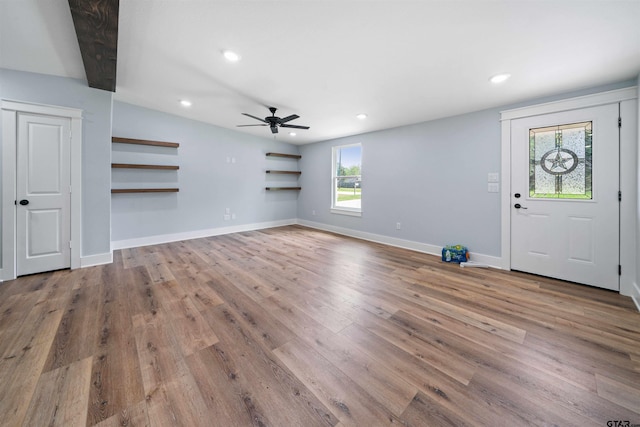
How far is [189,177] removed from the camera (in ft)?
16.5

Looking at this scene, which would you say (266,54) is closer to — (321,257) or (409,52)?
(409,52)

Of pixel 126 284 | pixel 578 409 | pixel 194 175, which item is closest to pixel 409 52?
pixel 578 409

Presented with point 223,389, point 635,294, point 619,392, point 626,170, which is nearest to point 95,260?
point 223,389

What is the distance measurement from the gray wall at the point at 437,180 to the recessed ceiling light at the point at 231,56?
329 centimetres

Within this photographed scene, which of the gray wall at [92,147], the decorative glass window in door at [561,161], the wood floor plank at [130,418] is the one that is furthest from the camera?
the gray wall at [92,147]

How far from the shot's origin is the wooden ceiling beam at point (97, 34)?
5.69ft

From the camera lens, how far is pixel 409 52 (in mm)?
2250

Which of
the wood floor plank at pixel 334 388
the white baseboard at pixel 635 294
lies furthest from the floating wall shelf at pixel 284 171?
the white baseboard at pixel 635 294

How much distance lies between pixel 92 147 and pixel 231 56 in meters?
2.57

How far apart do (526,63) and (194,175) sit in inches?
→ 221

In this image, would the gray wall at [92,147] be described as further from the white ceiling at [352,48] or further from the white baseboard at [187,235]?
the white baseboard at [187,235]

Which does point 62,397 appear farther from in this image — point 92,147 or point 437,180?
point 437,180

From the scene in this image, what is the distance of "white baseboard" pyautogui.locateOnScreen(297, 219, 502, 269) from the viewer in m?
3.58

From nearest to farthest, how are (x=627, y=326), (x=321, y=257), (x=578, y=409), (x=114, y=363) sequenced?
(x=578, y=409) < (x=114, y=363) < (x=627, y=326) < (x=321, y=257)
